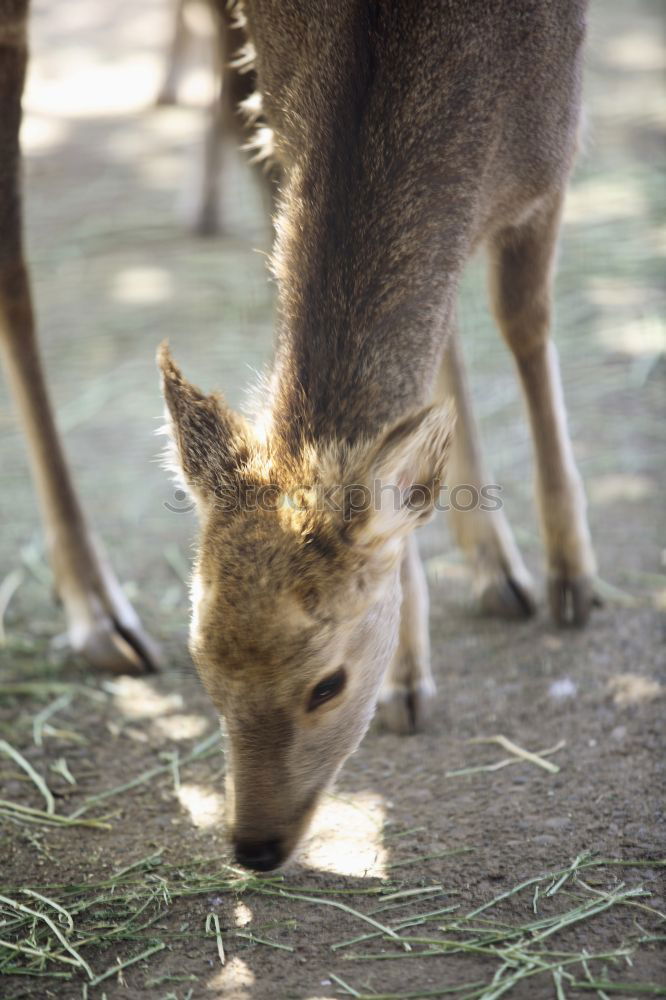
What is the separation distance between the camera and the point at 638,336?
6.66 metres

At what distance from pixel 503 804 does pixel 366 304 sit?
1474 millimetres

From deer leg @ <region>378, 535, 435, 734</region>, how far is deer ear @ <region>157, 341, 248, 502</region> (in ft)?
3.27

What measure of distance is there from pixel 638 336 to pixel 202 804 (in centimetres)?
405

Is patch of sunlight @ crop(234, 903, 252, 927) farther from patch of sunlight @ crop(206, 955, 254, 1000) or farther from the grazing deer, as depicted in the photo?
the grazing deer

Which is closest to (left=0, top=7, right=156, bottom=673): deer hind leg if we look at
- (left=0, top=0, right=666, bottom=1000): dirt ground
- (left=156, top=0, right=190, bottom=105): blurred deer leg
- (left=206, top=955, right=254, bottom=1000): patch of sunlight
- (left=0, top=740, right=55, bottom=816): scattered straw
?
(left=0, top=0, right=666, bottom=1000): dirt ground

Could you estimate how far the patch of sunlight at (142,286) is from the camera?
7660mm

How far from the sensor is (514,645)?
435 cm

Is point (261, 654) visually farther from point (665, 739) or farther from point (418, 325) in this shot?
point (665, 739)

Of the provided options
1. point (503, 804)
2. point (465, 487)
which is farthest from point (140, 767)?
point (465, 487)

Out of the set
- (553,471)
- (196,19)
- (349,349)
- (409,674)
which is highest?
(349,349)

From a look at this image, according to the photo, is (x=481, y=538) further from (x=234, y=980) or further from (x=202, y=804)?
(x=234, y=980)

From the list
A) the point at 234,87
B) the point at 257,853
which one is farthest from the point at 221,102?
the point at 257,853

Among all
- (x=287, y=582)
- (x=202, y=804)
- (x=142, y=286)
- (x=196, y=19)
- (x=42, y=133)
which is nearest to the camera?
(x=287, y=582)

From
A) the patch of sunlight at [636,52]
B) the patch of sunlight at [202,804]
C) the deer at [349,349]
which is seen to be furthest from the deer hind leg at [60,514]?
the patch of sunlight at [636,52]
